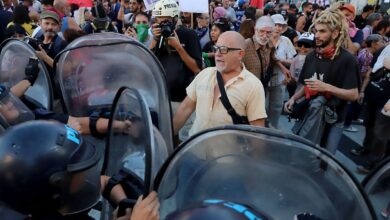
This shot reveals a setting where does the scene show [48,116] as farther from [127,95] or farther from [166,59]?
[166,59]

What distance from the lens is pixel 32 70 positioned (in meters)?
3.33

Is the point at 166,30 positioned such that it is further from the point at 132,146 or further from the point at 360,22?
the point at 360,22

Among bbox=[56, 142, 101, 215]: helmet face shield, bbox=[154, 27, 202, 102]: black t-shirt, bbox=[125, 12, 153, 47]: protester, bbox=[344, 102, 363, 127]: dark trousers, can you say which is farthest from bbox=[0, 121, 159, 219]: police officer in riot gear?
bbox=[344, 102, 363, 127]: dark trousers

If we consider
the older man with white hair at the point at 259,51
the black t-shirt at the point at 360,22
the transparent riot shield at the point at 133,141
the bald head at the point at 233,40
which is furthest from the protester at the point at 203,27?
the black t-shirt at the point at 360,22

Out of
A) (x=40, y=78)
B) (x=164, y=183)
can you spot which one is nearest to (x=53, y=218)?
(x=164, y=183)

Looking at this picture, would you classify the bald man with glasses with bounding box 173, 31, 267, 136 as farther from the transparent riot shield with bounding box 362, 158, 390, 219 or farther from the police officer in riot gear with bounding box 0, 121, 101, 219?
the police officer in riot gear with bounding box 0, 121, 101, 219

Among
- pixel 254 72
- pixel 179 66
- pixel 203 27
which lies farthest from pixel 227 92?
pixel 203 27

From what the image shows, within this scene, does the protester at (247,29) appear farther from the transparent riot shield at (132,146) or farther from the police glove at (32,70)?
the transparent riot shield at (132,146)

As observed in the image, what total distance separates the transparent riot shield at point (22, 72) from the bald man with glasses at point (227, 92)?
1.17m

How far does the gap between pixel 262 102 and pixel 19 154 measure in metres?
1.79

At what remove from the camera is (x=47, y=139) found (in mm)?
1629

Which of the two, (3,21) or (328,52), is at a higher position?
(328,52)

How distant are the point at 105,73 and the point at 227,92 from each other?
0.90 m

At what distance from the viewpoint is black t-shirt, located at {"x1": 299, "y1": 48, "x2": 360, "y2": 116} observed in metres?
3.50
